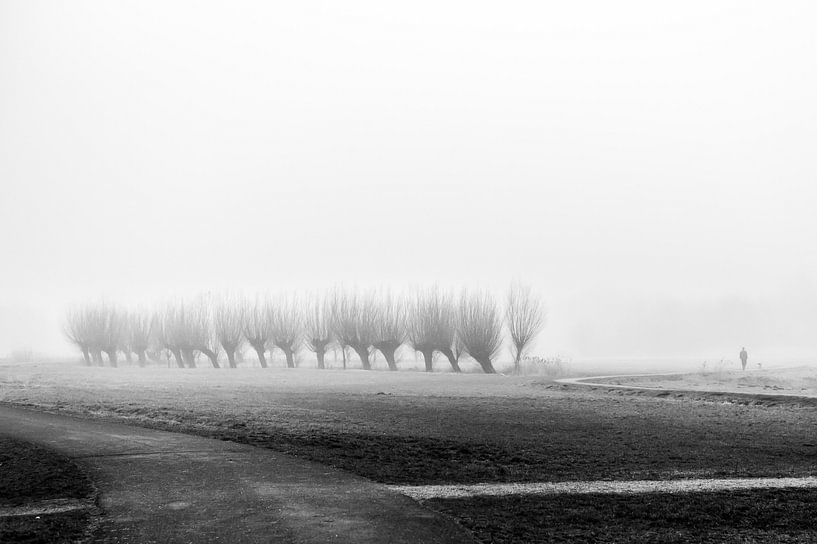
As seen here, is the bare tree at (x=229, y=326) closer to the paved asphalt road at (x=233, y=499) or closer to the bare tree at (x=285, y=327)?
the bare tree at (x=285, y=327)

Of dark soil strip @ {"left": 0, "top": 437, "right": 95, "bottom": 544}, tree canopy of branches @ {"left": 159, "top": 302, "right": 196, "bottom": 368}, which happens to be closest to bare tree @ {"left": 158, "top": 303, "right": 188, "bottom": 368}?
tree canopy of branches @ {"left": 159, "top": 302, "right": 196, "bottom": 368}

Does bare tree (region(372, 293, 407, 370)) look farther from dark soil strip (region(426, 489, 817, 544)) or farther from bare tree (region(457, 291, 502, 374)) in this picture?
dark soil strip (region(426, 489, 817, 544))

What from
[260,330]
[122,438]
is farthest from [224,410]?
[260,330]

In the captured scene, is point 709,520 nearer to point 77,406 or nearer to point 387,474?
point 387,474

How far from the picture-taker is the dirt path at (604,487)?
10.6 m

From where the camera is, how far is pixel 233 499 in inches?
388

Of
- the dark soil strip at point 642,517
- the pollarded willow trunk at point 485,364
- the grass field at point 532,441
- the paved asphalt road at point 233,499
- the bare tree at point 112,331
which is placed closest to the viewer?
the paved asphalt road at point 233,499

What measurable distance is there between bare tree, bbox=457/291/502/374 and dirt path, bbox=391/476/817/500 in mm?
54647

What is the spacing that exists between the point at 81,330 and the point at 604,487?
307ft

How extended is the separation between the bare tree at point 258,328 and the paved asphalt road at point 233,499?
68.2m

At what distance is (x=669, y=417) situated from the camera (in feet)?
70.1

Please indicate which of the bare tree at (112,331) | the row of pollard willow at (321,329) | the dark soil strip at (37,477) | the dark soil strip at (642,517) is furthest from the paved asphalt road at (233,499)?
the bare tree at (112,331)

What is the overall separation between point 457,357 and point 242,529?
6234 cm

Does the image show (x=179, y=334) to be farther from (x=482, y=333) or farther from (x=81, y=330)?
(x=482, y=333)
